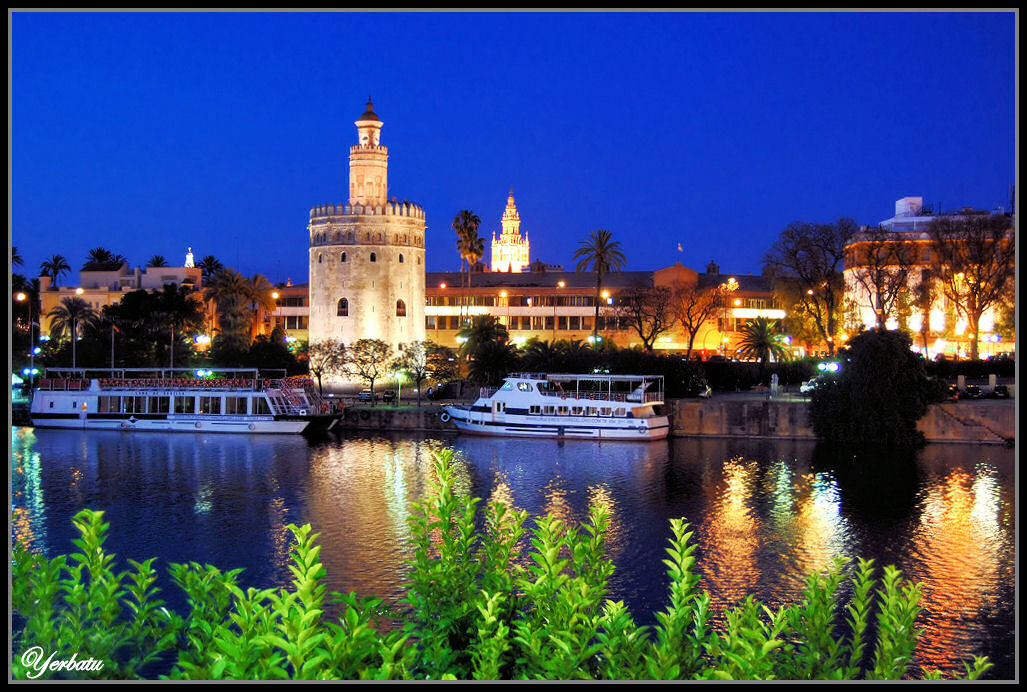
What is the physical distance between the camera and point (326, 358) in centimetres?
7112

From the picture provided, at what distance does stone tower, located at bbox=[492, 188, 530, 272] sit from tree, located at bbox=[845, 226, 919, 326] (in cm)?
10272

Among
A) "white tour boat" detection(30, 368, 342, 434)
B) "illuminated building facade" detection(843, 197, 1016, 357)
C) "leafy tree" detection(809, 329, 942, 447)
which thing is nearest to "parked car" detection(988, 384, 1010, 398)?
"leafy tree" detection(809, 329, 942, 447)

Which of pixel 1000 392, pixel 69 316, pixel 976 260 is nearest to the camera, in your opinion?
pixel 1000 392

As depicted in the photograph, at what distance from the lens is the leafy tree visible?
161ft

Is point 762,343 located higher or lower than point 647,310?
lower

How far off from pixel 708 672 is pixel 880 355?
43.8 m

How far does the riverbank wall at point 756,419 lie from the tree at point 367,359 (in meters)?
10.9

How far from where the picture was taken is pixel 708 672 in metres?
8.44

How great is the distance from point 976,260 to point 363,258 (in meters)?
42.2

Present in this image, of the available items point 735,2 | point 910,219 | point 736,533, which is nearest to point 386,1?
point 735,2

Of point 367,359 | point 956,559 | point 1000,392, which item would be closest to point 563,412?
point 367,359

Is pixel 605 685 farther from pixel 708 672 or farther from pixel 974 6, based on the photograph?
pixel 974 6

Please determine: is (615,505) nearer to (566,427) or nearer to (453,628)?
(566,427)

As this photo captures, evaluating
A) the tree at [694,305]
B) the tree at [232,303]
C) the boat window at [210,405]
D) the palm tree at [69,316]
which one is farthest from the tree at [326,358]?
the tree at [694,305]
